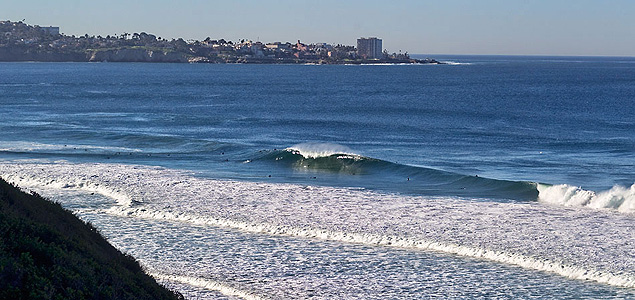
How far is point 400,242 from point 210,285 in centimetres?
660

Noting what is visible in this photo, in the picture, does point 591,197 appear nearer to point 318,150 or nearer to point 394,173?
point 394,173

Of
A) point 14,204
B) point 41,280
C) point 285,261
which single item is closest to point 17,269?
point 41,280

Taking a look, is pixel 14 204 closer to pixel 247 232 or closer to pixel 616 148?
pixel 247 232

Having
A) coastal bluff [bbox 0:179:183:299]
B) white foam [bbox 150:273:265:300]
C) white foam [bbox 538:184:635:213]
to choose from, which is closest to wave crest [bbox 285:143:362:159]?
white foam [bbox 538:184:635:213]

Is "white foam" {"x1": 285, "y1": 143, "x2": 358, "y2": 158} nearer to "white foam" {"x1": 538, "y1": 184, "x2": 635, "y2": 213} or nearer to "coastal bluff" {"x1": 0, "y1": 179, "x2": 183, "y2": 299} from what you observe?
"white foam" {"x1": 538, "y1": 184, "x2": 635, "y2": 213}

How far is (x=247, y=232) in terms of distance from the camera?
917 inches

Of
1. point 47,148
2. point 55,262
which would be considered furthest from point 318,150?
point 55,262

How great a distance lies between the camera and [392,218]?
81.8 ft

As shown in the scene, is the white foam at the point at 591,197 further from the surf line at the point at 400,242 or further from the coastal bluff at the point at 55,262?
the coastal bluff at the point at 55,262

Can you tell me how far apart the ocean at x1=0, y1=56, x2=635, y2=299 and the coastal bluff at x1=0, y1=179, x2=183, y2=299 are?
3487 millimetres

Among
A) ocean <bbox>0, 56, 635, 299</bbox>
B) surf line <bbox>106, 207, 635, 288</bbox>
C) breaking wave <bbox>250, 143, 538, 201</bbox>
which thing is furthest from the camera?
breaking wave <bbox>250, 143, 538, 201</bbox>

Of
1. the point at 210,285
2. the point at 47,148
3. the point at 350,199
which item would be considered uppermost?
the point at 210,285

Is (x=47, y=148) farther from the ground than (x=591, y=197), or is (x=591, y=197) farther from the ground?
(x=591, y=197)

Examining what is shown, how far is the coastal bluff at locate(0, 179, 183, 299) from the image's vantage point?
35.0ft
